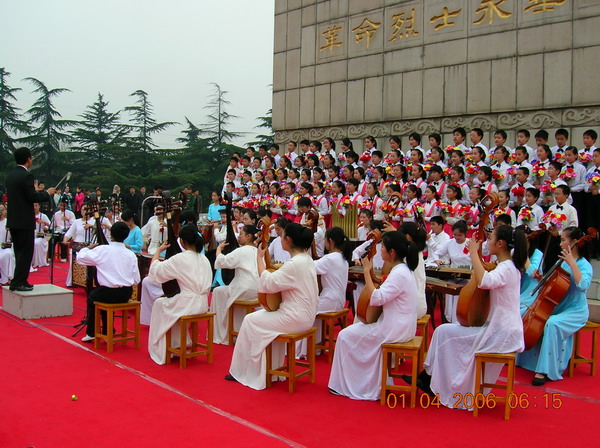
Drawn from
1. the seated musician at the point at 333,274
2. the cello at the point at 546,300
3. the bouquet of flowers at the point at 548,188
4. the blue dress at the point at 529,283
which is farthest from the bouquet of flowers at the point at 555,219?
the seated musician at the point at 333,274

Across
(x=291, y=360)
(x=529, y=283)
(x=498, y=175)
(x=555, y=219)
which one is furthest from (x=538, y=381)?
(x=498, y=175)

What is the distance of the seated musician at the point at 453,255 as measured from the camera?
7.92m

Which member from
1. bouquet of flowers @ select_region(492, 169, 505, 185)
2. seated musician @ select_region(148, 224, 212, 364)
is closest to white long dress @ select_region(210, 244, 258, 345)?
seated musician @ select_region(148, 224, 212, 364)

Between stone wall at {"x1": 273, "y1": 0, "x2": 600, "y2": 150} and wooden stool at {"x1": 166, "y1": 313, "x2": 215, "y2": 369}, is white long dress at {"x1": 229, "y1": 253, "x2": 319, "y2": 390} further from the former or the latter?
stone wall at {"x1": 273, "y1": 0, "x2": 600, "y2": 150}

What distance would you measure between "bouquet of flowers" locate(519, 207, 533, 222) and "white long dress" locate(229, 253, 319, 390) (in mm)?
4322

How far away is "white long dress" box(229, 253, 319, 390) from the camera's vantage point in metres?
5.41

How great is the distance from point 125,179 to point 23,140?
621 cm

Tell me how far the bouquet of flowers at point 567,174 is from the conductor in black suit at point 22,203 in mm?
7703

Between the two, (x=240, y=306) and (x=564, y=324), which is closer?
(x=564, y=324)

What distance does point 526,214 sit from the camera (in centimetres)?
847

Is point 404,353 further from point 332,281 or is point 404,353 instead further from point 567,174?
point 567,174

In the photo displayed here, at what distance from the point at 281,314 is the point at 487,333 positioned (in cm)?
184

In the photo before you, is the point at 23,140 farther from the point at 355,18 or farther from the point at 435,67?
the point at 435,67

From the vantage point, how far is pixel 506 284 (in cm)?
473
